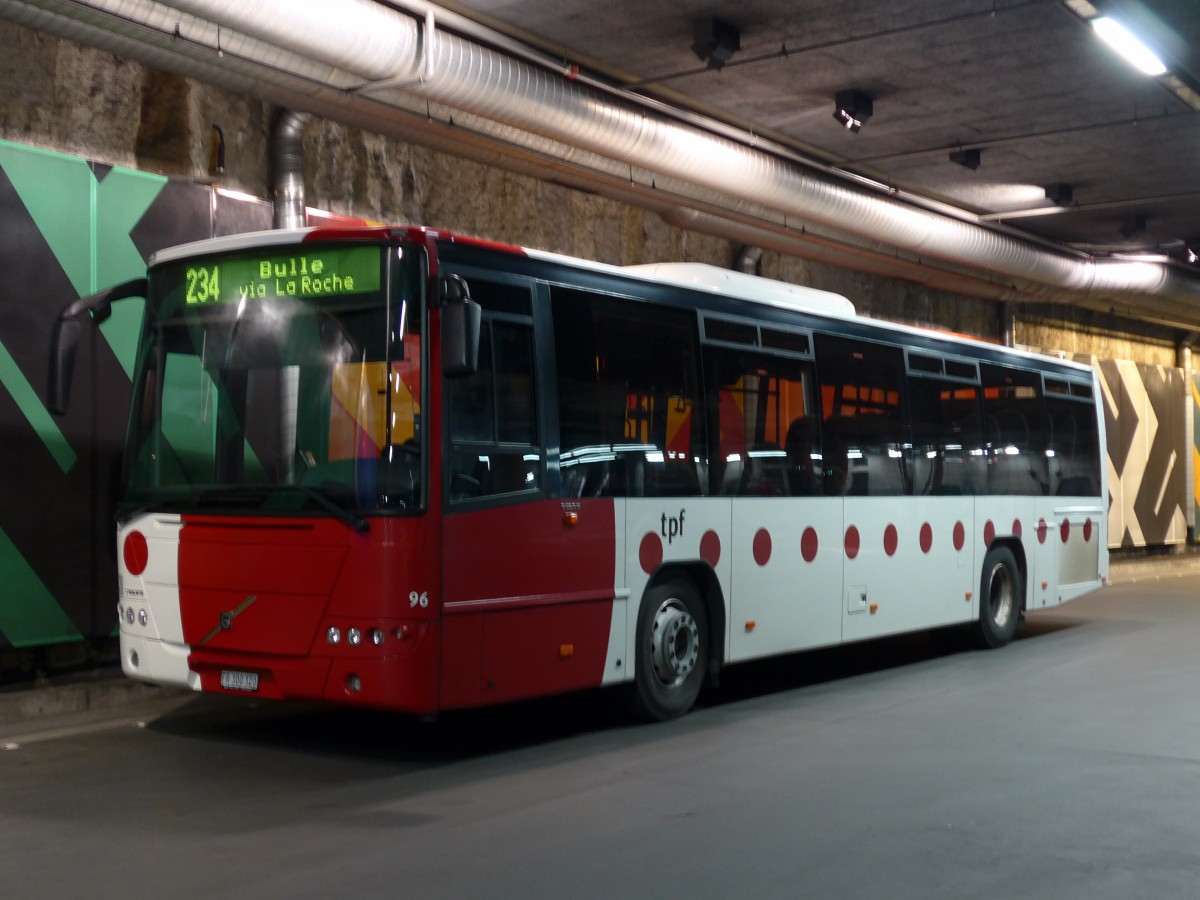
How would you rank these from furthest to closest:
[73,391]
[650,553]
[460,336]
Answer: [73,391] < [650,553] < [460,336]

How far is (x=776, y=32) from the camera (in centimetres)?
1285

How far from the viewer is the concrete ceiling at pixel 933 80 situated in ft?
40.3

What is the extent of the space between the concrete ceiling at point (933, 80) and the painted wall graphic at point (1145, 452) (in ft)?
26.1

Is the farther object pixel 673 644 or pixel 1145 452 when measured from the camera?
pixel 1145 452

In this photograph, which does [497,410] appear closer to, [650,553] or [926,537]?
[650,553]

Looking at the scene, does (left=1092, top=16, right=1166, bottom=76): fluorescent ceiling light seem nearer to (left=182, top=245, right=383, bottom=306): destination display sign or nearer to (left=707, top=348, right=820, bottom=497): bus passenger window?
(left=707, top=348, right=820, bottom=497): bus passenger window

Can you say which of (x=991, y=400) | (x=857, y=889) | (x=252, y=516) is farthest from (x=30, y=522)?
(x=991, y=400)

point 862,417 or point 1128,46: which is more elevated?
point 1128,46

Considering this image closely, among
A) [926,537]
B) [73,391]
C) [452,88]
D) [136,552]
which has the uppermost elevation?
[452,88]

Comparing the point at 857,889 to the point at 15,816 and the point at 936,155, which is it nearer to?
the point at 15,816

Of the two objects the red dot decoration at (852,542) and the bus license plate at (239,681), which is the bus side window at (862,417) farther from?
the bus license plate at (239,681)

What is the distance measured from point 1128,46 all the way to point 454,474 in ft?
27.8

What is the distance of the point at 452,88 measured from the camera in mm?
11641

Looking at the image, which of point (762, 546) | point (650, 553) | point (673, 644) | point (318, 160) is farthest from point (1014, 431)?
point (318, 160)
